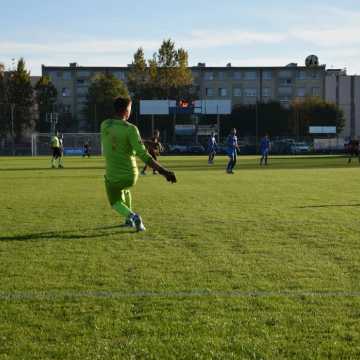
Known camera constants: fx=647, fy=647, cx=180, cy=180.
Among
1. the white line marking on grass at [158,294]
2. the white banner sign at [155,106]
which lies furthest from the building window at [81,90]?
the white line marking on grass at [158,294]

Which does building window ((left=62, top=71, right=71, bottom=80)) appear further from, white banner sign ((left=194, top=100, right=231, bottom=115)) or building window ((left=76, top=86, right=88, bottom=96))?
white banner sign ((left=194, top=100, right=231, bottom=115))

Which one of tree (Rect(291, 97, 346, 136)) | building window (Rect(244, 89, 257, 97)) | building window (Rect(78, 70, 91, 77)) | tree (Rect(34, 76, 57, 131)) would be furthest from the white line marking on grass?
building window (Rect(244, 89, 257, 97))

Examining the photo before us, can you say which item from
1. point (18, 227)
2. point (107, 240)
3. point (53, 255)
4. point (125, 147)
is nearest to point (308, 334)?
point (53, 255)

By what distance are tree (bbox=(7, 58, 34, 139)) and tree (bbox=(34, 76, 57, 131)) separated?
17.4 ft

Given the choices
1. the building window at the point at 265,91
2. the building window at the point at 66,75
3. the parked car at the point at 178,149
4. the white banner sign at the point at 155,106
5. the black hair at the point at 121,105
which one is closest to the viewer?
the black hair at the point at 121,105

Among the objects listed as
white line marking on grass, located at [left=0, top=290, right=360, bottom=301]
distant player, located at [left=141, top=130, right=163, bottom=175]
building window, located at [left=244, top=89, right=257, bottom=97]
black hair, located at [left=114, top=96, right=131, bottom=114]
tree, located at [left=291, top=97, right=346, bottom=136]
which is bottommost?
white line marking on grass, located at [left=0, top=290, right=360, bottom=301]

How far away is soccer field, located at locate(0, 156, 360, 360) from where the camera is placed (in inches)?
177

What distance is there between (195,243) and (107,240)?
1.22 metres

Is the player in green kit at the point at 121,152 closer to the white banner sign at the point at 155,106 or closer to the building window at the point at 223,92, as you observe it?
the white banner sign at the point at 155,106

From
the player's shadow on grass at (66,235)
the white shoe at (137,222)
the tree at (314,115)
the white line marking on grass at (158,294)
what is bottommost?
the white line marking on grass at (158,294)

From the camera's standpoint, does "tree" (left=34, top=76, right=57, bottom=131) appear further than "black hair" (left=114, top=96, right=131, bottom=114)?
Yes

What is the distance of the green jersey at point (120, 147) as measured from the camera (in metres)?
9.06

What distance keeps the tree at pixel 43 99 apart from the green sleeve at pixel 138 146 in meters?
84.5

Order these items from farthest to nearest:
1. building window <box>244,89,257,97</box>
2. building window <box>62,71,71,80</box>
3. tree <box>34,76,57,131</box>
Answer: building window <box>244,89,257,97</box>, building window <box>62,71,71,80</box>, tree <box>34,76,57,131</box>
